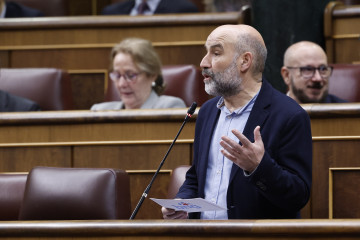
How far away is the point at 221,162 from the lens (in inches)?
31.3

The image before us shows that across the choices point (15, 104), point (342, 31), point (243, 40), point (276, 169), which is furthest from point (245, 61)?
point (342, 31)

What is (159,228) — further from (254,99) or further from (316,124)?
(316,124)

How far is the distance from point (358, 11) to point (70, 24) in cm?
61

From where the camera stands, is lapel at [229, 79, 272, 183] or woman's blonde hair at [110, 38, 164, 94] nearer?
lapel at [229, 79, 272, 183]

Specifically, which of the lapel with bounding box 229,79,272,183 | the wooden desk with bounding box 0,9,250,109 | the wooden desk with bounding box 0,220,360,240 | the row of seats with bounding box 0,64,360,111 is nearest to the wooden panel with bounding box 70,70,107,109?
the wooden desk with bounding box 0,9,250,109

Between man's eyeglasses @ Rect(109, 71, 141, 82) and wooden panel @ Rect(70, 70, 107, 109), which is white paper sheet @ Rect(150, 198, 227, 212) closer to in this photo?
man's eyeglasses @ Rect(109, 71, 141, 82)

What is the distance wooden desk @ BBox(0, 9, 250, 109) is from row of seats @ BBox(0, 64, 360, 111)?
5.0 inches

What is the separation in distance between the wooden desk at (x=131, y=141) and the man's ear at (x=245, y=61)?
0.20m

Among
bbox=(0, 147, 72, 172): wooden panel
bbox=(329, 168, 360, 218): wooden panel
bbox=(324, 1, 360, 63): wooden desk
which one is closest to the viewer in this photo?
bbox=(329, 168, 360, 218): wooden panel

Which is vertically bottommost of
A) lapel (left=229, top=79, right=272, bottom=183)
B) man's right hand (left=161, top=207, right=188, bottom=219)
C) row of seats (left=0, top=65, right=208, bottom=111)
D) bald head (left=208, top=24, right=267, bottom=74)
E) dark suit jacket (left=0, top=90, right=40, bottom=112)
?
man's right hand (left=161, top=207, right=188, bottom=219)

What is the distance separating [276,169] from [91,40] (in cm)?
91

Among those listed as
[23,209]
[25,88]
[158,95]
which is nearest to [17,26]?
[25,88]

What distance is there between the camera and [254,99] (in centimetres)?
81

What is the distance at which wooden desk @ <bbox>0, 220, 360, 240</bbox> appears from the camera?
0.57m
